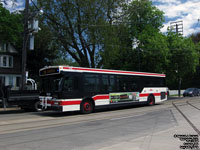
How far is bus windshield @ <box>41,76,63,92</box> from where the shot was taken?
13227mm

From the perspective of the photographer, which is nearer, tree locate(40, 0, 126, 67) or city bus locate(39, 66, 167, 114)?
city bus locate(39, 66, 167, 114)

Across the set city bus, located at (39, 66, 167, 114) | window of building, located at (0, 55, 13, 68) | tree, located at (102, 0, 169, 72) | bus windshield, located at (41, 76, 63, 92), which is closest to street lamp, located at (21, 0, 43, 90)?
city bus, located at (39, 66, 167, 114)

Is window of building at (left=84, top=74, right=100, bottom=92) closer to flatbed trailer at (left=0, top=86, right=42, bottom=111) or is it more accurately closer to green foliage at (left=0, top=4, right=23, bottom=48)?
flatbed trailer at (left=0, top=86, right=42, bottom=111)

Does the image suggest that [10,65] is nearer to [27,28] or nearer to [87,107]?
[27,28]

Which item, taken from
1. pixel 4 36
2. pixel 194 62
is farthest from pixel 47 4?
pixel 194 62

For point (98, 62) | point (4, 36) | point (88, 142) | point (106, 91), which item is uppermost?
point (4, 36)

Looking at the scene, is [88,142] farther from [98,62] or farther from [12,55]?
[12,55]

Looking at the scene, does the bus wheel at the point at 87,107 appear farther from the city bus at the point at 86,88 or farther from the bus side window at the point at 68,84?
the bus side window at the point at 68,84

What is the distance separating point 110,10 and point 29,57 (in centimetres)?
1483

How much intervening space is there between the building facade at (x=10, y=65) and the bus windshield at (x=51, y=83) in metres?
23.2

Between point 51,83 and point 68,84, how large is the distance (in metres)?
1.08

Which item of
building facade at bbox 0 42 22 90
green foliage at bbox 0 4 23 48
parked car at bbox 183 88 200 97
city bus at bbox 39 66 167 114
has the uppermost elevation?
green foliage at bbox 0 4 23 48

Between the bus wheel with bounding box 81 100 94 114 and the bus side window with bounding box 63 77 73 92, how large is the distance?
1372 mm

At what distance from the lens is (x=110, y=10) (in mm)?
29375
